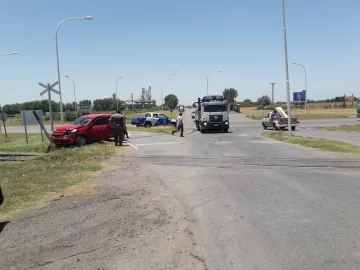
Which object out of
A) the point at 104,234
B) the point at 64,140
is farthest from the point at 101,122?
the point at 104,234

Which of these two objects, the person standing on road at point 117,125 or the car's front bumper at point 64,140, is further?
the person standing on road at point 117,125

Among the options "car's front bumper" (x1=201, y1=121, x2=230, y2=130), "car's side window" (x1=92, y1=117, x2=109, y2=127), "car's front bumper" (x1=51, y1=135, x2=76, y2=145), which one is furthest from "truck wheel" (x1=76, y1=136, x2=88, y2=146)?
"car's front bumper" (x1=201, y1=121, x2=230, y2=130)

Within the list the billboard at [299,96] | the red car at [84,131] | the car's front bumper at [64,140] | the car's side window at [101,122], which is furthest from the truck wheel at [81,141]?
the billboard at [299,96]

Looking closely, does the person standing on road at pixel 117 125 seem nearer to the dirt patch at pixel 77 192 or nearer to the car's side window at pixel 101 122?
the car's side window at pixel 101 122

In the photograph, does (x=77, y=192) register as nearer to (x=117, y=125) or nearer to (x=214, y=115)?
(x=117, y=125)

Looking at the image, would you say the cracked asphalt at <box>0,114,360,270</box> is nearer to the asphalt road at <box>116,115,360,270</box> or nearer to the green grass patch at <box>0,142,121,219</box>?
the asphalt road at <box>116,115,360,270</box>

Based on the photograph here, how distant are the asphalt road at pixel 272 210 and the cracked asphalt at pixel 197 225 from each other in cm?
2

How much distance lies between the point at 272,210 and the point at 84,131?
46.3 feet

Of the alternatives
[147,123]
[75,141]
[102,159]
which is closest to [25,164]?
[102,159]

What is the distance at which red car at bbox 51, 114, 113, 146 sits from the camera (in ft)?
60.3

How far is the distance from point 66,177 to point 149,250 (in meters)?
6.43

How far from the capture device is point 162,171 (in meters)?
11.6

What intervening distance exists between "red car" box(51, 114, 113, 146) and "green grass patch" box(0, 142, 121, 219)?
247cm

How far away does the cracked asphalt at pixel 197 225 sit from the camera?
4625mm
